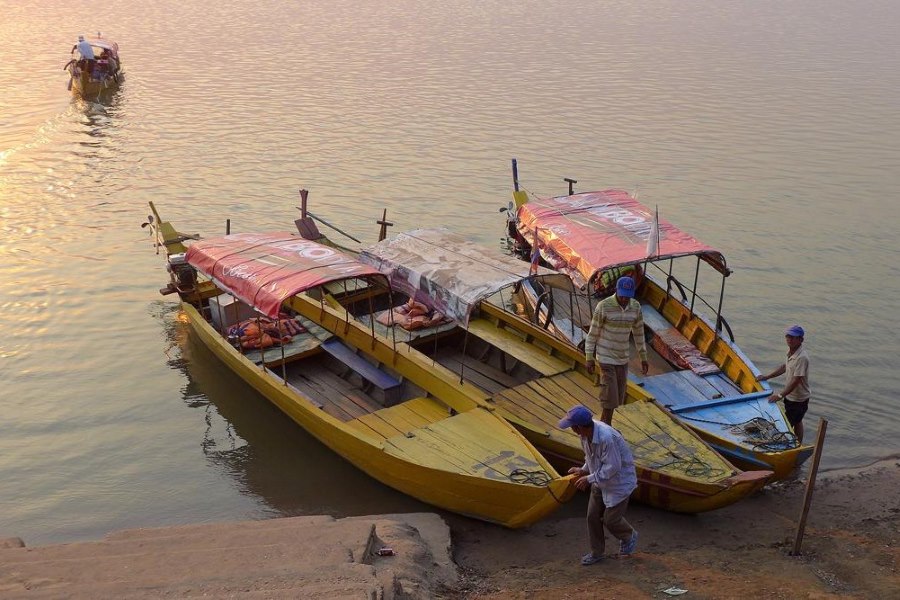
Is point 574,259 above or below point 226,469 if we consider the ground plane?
above

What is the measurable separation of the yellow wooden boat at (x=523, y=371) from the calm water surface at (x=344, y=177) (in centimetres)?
177

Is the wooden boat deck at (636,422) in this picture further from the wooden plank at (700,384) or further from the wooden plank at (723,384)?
the wooden plank at (723,384)

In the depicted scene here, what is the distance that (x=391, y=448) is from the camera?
9.52 metres

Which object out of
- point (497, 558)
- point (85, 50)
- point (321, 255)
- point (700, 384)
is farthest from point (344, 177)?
point (497, 558)

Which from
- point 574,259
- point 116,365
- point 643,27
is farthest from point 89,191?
point 643,27

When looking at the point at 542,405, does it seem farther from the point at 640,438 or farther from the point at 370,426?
the point at 370,426

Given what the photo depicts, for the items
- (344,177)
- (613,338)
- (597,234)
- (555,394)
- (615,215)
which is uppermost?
(615,215)

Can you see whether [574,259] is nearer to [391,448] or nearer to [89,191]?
[391,448]

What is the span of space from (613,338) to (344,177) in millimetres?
12344

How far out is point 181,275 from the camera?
13297mm

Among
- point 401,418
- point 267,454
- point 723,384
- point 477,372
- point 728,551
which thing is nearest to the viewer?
point 728,551

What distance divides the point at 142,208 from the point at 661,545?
1378 cm

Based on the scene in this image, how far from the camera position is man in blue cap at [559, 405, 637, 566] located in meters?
7.04

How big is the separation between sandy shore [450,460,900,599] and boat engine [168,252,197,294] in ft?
19.7
